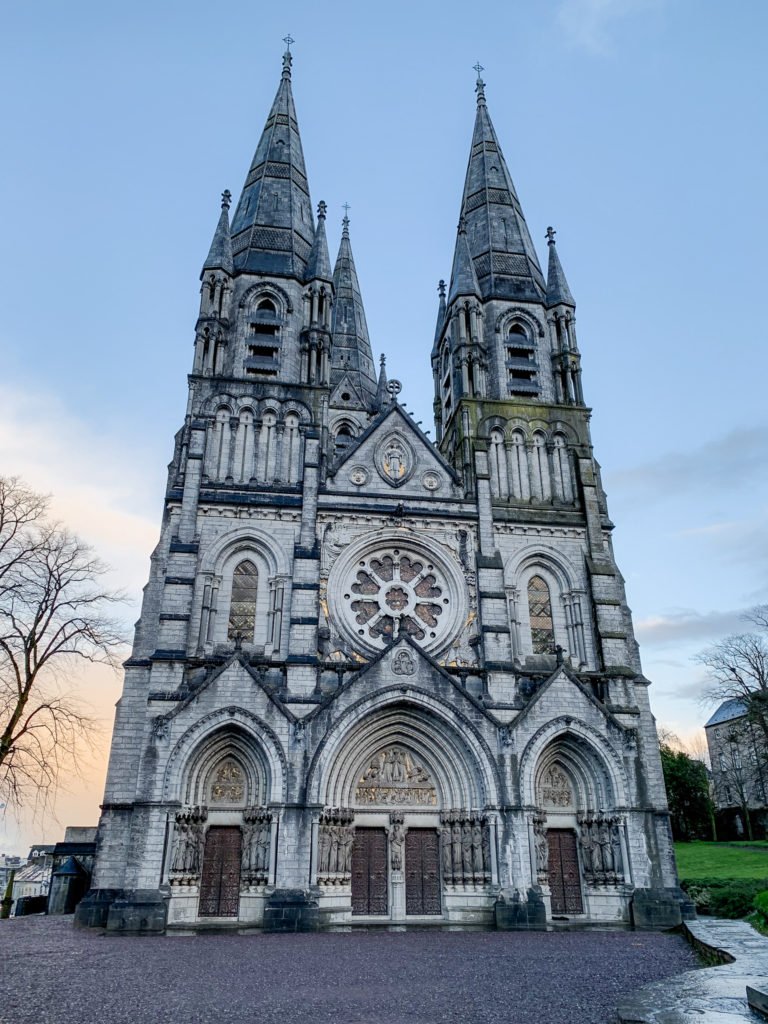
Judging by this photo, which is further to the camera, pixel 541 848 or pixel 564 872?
pixel 564 872

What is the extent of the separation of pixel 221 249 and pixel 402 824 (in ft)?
73.1

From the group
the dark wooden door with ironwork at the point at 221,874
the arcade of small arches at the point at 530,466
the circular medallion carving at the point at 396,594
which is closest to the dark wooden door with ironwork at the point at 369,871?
the dark wooden door with ironwork at the point at 221,874

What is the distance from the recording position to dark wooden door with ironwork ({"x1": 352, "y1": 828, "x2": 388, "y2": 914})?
20.7 meters

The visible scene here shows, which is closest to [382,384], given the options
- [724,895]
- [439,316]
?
[439,316]

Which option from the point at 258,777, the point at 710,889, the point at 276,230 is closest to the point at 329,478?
the point at 258,777

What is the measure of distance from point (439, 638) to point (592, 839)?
23.9 feet

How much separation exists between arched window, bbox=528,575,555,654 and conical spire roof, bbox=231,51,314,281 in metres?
15.5

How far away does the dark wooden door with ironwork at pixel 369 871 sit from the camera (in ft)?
67.9

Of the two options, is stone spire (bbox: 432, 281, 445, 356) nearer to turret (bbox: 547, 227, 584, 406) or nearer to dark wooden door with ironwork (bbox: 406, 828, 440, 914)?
turret (bbox: 547, 227, 584, 406)

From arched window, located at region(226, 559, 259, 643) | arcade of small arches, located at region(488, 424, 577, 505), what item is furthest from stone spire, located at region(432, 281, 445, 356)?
arched window, located at region(226, 559, 259, 643)

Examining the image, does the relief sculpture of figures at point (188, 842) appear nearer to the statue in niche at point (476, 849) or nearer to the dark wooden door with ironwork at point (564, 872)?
the statue in niche at point (476, 849)

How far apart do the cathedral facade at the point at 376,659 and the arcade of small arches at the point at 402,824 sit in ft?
0.20

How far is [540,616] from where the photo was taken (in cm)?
2559

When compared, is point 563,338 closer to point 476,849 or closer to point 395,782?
point 395,782
